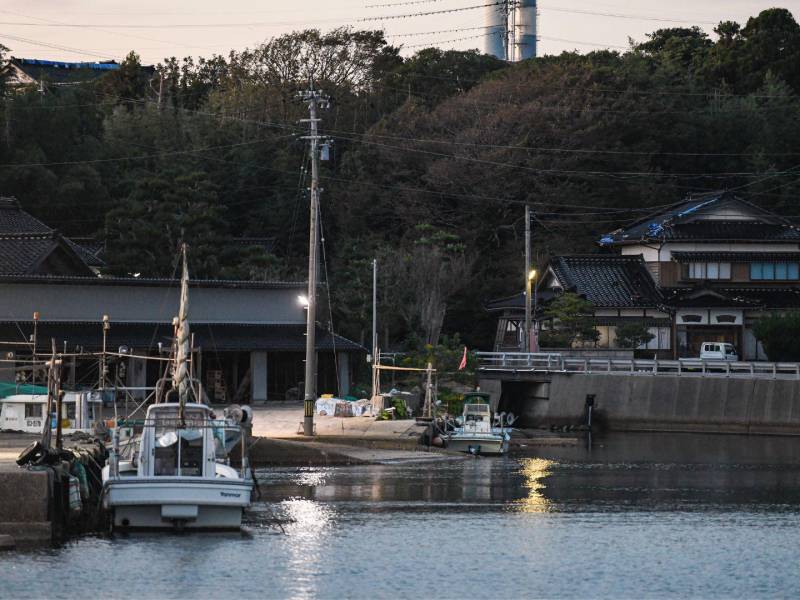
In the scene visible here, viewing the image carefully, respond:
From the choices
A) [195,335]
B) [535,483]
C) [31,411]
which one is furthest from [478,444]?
[31,411]

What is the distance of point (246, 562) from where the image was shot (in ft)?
84.0

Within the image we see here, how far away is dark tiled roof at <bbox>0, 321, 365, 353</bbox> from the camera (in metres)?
51.2

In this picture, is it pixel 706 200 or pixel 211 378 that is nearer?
pixel 211 378

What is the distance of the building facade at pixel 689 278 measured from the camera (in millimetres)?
67750

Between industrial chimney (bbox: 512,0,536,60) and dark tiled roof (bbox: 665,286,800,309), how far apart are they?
51.6 m

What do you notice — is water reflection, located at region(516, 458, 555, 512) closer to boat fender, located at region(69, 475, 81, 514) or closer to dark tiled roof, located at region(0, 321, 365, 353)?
boat fender, located at region(69, 475, 81, 514)

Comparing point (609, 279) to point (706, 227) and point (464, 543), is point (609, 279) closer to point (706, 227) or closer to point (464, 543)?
point (706, 227)

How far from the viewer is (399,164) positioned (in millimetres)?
76812

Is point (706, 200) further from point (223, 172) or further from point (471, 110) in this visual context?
point (223, 172)

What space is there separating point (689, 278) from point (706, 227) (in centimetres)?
310

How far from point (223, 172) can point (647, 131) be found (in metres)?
25.2

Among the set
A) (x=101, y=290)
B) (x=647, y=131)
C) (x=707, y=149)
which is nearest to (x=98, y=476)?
(x=101, y=290)

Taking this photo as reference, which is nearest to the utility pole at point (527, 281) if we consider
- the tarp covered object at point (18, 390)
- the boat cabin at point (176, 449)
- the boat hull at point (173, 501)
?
the tarp covered object at point (18, 390)

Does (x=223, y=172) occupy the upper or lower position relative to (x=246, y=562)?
upper
